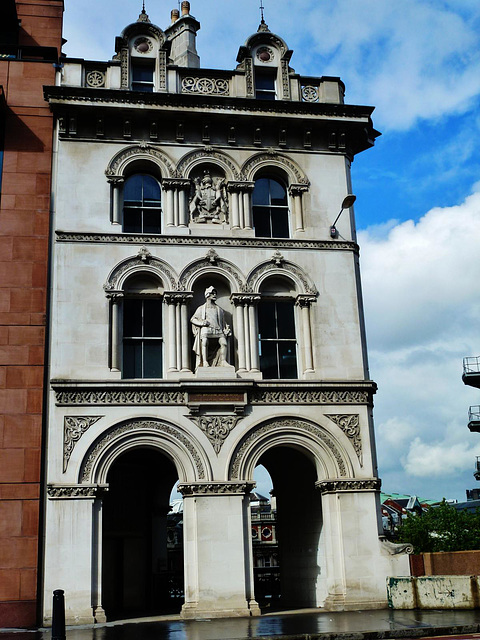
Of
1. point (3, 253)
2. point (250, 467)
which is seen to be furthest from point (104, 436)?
point (3, 253)

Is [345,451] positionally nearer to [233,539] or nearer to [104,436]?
[233,539]

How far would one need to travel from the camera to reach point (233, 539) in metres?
23.4

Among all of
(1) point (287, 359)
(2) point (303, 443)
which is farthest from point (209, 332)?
(2) point (303, 443)

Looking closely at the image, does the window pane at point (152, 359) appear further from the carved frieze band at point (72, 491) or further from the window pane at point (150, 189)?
the window pane at point (150, 189)

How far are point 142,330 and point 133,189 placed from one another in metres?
4.96

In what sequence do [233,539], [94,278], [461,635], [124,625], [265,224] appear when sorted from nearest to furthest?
[461,635] → [124,625] → [233,539] → [94,278] → [265,224]

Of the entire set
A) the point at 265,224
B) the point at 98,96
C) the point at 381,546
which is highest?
the point at 98,96

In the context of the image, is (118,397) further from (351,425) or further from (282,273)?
(351,425)

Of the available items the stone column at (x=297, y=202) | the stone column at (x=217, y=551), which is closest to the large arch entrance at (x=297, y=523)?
the stone column at (x=217, y=551)

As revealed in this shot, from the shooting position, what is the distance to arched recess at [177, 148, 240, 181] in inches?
1057

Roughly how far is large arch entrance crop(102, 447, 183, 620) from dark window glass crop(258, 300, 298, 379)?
622 centimetres

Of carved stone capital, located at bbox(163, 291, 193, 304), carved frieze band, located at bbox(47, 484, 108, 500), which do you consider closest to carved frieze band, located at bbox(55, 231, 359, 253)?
carved stone capital, located at bbox(163, 291, 193, 304)

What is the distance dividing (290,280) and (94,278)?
6.30 m

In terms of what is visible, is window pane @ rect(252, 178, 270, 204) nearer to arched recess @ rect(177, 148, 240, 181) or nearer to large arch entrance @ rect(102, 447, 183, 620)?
arched recess @ rect(177, 148, 240, 181)
